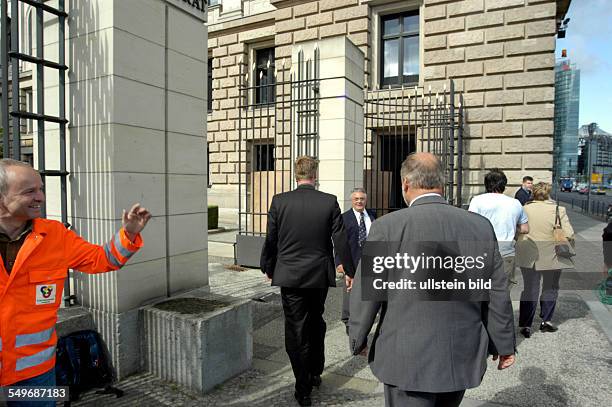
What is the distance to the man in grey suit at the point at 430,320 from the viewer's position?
2078mm

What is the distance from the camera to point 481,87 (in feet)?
39.7

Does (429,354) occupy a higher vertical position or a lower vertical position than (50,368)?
higher

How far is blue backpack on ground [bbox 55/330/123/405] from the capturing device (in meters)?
3.27

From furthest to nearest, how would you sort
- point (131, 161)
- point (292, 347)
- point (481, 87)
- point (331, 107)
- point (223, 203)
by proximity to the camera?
1. point (223, 203)
2. point (481, 87)
3. point (331, 107)
4. point (131, 161)
5. point (292, 347)

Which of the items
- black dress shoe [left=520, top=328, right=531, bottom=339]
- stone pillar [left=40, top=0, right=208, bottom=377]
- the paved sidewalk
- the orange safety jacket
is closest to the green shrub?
the paved sidewalk

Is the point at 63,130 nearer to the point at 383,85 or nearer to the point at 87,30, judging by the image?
the point at 87,30

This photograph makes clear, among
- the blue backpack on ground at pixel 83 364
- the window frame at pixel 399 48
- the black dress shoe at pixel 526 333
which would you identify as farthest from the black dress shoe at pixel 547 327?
the window frame at pixel 399 48

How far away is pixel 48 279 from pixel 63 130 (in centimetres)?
207

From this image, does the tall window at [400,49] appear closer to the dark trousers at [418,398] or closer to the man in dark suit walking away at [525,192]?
the man in dark suit walking away at [525,192]

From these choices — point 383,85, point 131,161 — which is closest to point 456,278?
point 131,161

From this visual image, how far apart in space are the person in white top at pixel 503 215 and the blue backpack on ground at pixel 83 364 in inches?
169

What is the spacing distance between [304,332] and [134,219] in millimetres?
1787

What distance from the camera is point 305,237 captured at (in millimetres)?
3646

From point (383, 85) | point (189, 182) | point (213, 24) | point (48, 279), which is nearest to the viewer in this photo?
point (48, 279)
